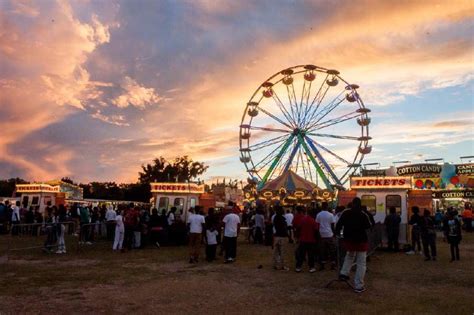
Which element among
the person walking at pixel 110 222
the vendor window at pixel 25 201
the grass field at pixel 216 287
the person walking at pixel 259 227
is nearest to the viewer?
the grass field at pixel 216 287

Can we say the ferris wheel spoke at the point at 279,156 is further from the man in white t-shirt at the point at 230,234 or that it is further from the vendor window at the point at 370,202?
the man in white t-shirt at the point at 230,234

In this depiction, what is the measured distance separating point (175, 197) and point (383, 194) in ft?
35.8

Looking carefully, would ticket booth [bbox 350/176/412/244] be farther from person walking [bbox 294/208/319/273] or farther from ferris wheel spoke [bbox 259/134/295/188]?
ferris wheel spoke [bbox 259/134/295/188]

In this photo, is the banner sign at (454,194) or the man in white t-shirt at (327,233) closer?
the man in white t-shirt at (327,233)

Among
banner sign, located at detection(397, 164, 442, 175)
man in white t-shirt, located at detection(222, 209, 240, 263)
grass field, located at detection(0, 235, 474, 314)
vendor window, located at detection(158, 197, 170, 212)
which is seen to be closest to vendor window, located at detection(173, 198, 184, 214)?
vendor window, located at detection(158, 197, 170, 212)

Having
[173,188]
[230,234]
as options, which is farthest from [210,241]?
[173,188]

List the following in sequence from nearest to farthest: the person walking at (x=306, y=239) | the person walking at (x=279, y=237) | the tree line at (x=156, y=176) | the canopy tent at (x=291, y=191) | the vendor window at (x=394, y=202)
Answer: the person walking at (x=306, y=239), the person walking at (x=279, y=237), the vendor window at (x=394, y=202), the canopy tent at (x=291, y=191), the tree line at (x=156, y=176)

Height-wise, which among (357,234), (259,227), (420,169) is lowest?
(259,227)

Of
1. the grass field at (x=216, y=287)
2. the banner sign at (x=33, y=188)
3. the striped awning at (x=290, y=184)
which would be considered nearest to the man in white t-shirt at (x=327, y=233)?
the grass field at (x=216, y=287)

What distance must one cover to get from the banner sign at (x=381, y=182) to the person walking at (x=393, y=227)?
3.08 metres

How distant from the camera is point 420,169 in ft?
165

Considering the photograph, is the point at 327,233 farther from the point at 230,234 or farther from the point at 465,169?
the point at 465,169

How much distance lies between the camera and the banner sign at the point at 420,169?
49031 mm

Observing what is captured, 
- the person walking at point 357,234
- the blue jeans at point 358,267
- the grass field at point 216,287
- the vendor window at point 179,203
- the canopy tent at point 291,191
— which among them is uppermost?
the canopy tent at point 291,191
